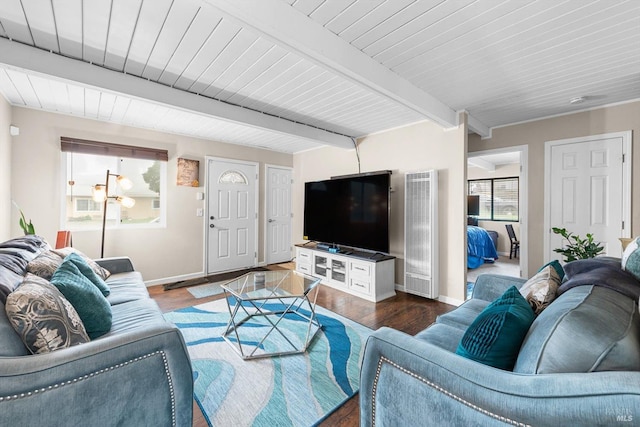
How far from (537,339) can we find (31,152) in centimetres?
485

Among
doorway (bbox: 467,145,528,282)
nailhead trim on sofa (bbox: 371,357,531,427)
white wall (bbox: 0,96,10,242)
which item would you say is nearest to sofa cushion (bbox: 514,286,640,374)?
nailhead trim on sofa (bbox: 371,357,531,427)

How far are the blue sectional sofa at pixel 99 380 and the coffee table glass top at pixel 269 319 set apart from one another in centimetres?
94

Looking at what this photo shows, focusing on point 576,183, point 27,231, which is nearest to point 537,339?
point 576,183

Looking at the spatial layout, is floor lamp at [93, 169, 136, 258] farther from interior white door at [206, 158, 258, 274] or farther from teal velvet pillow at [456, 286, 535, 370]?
teal velvet pillow at [456, 286, 535, 370]

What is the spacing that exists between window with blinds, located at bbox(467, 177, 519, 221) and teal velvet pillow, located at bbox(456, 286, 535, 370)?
7271mm

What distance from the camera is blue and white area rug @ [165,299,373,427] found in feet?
5.10

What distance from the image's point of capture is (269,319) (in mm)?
2709

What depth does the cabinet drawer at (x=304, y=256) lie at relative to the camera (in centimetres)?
447

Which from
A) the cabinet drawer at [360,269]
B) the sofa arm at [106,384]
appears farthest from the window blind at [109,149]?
the sofa arm at [106,384]

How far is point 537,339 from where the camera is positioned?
0.88m

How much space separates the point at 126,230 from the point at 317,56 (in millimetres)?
3651

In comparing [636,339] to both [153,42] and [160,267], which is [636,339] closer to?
[153,42]

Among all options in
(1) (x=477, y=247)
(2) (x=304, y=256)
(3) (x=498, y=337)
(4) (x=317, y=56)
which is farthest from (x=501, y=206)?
(3) (x=498, y=337)

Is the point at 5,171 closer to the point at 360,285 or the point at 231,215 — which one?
the point at 231,215
